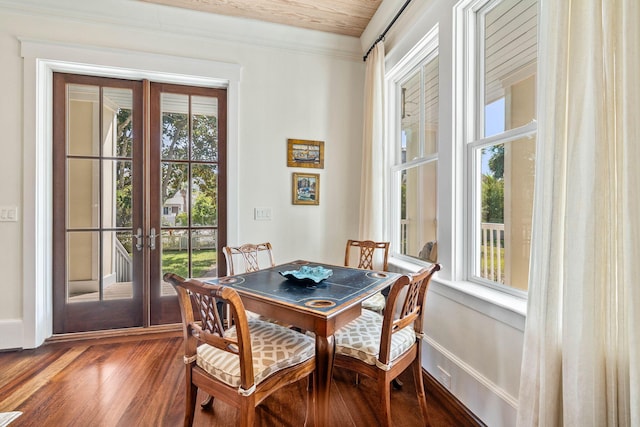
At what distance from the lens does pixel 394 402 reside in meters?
1.80

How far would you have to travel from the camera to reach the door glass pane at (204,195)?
2.84m

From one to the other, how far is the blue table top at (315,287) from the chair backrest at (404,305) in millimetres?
182

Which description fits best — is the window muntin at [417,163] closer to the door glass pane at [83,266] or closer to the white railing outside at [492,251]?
the white railing outside at [492,251]

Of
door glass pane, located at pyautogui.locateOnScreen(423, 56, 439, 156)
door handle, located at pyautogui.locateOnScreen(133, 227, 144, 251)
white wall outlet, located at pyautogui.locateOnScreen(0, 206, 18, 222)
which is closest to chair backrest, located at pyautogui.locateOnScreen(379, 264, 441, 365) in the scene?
door glass pane, located at pyautogui.locateOnScreen(423, 56, 439, 156)

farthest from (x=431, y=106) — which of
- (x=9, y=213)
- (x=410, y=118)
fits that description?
(x=9, y=213)

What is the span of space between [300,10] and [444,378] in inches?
128

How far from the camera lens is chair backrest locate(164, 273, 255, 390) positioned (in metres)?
1.10

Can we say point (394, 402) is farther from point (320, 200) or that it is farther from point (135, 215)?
point (135, 215)

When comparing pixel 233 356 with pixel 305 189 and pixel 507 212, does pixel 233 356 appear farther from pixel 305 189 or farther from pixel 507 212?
pixel 305 189

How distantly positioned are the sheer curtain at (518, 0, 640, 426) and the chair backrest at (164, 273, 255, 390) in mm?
1117

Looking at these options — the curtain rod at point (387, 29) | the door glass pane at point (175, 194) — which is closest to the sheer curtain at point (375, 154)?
the curtain rod at point (387, 29)

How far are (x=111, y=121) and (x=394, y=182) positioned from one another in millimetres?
2789

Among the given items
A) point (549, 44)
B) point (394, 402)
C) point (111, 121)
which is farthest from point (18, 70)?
point (394, 402)

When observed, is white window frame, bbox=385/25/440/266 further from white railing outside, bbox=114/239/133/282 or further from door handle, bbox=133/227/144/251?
white railing outside, bbox=114/239/133/282
